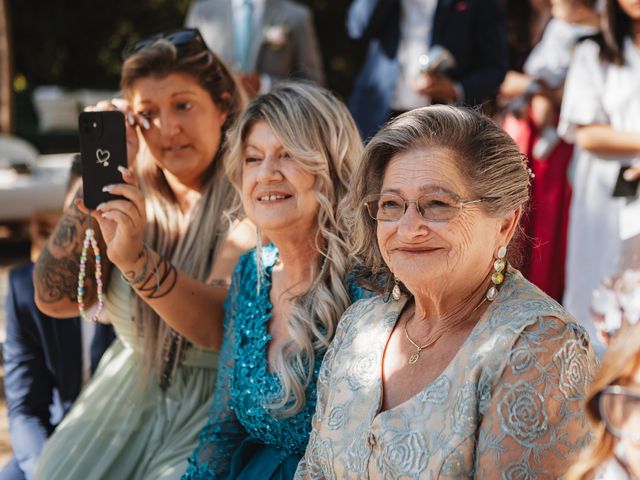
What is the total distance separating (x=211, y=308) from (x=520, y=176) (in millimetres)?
1172

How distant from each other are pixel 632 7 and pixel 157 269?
6.91ft

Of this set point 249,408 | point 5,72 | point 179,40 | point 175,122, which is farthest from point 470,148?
point 5,72

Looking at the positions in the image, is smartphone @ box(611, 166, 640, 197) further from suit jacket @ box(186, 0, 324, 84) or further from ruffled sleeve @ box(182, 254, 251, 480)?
suit jacket @ box(186, 0, 324, 84)

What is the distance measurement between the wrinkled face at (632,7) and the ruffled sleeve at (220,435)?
2.04 metres

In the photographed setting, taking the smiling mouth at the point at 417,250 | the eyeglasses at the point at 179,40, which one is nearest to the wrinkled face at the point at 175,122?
the eyeglasses at the point at 179,40

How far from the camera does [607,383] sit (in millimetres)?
1305

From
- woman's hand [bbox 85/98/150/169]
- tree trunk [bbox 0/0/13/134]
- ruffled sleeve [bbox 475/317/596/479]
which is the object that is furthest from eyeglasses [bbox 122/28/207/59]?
tree trunk [bbox 0/0/13/134]

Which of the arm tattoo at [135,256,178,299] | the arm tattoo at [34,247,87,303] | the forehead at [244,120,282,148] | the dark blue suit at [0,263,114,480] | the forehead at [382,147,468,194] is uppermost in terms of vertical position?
the forehead at [382,147,468,194]

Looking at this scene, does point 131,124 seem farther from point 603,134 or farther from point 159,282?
point 603,134

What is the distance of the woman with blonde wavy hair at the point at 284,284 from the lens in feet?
7.73

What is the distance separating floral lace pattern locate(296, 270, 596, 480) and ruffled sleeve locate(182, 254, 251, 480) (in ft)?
1.99

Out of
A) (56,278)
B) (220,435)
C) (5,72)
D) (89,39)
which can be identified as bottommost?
(89,39)

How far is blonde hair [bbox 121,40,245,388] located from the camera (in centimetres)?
286

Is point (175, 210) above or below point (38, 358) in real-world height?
above
